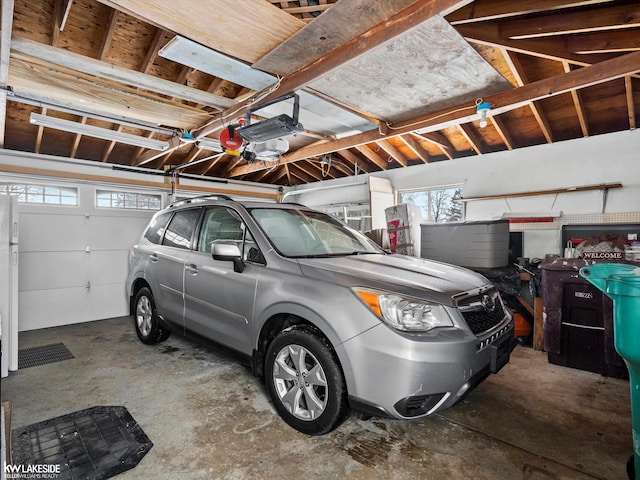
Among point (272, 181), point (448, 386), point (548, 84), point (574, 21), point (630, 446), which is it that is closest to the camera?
point (448, 386)

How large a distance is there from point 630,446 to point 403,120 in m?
3.62

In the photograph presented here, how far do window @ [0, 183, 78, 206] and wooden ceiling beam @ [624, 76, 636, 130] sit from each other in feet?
25.2

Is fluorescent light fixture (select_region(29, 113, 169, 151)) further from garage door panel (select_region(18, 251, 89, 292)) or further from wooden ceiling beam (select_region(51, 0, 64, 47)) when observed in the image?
garage door panel (select_region(18, 251, 89, 292))

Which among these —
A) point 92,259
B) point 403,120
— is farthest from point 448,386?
point 92,259

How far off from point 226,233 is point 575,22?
3285 millimetres

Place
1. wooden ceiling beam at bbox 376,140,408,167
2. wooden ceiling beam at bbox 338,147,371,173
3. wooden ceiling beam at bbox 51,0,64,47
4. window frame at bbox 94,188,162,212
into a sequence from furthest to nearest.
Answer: wooden ceiling beam at bbox 338,147,371,173
wooden ceiling beam at bbox 376,140,408,167
window frame at bbox 94,188,162,212
wooden ceiling beam at bbox 51,0,64,47

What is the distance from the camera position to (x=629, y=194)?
421cm

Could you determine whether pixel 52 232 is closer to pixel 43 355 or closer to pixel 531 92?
pixel 43 355

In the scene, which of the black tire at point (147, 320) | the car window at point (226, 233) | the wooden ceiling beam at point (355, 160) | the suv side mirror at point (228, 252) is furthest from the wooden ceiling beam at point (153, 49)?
the wooden ceiling beam at point (355, 160)

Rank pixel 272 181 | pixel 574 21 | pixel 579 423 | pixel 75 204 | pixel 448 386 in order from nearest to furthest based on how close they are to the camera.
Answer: pixel 448 386, pixel 579 423, pixel 574 21, pixel 75 204, pixel 272 181

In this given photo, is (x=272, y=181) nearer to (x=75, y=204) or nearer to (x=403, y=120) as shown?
(x=75, y=204)

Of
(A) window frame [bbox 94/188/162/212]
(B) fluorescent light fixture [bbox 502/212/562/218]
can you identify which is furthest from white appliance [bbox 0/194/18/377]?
(B) fluorescent light fixture [bbox 502/212/562/218]

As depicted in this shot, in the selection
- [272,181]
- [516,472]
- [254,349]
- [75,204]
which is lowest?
[516,472]

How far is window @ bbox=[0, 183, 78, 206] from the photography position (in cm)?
507
